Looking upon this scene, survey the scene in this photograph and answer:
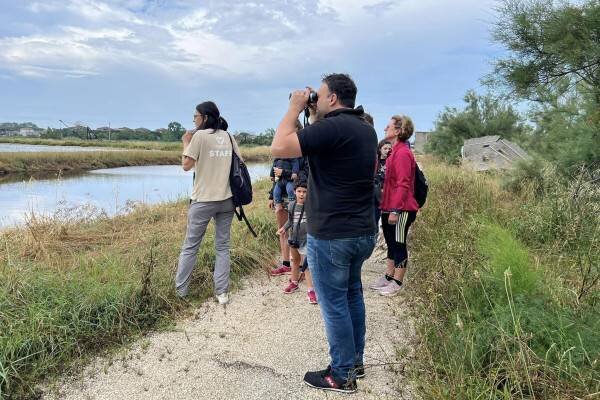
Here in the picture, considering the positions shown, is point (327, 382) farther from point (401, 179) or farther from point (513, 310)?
point (401, 179)

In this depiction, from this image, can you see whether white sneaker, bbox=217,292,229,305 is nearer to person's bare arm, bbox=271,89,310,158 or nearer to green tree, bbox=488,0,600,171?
person's bare arm, bbox=271,89,310,158

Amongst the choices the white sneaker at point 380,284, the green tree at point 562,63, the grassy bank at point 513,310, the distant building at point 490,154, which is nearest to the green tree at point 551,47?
the green tree at point 562,63

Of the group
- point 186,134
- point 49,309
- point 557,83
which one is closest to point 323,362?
point 49,309

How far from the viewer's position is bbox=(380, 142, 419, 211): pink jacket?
172 inches

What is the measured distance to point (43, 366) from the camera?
3064 mm

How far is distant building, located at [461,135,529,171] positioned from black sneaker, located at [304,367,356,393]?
11.2 m

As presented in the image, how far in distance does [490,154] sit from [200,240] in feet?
42.9

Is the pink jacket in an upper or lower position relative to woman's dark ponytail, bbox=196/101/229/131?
lower

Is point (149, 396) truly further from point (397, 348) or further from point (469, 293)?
point (469, 293)

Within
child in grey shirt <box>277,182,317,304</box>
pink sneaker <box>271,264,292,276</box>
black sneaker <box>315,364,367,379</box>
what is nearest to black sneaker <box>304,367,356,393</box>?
black sneaker <box>315,364,367,379</box>

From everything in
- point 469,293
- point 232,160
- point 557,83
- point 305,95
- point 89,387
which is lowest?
point 89,387

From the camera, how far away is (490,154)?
49.3 ft

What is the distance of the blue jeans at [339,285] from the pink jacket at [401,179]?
1.65 meters

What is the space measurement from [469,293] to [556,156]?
6474 millimetres
